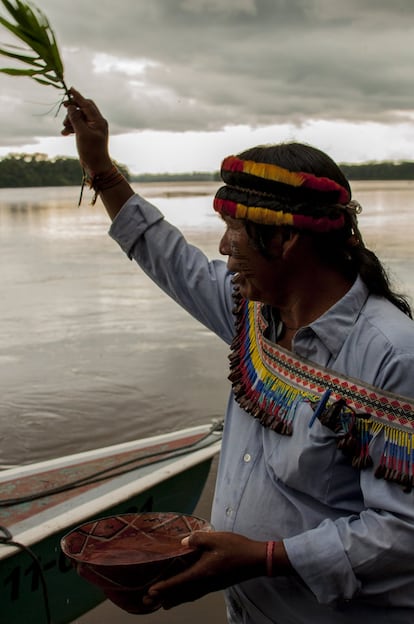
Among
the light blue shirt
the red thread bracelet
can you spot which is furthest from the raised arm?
the red thread bracelet

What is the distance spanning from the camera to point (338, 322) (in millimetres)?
1731

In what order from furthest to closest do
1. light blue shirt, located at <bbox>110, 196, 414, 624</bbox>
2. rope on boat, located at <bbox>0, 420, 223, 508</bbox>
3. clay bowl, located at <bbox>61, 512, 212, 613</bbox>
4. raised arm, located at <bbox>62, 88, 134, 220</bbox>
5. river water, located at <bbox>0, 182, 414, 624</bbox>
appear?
river water, located at <bbox>0, 182, 414, 624</bbox> → rope on boat, located at <bbox>0, 420, 223, 508</bbox> → raised arm, located at <bbox>62, 88, 134, 220</bbox> → clay bowl, located at <bbox>61, 512, 212, 613</bbox> → light blue shirt, located at <bbox>110, 196, 414, 624</bbox>

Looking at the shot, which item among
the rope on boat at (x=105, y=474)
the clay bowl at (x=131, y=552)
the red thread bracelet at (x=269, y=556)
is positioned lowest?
the rope on boat at (x=105, y=474)

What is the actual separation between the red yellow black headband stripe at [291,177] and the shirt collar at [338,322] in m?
0.23

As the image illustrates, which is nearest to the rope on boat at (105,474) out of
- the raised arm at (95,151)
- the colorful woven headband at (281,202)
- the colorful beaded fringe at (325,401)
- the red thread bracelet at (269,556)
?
the raised arm at (95,151)

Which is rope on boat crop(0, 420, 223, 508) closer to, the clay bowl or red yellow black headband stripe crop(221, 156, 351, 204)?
the clay bowl

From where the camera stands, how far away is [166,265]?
225 cm

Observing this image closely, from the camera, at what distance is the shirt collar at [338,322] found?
5.66 ft

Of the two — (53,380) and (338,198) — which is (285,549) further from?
(53,380)

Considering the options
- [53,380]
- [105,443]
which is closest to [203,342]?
[53,380]

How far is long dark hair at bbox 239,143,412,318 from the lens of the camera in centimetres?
174

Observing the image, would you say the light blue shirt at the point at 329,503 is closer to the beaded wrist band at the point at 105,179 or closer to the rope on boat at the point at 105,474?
the beaded wrist band at the point at 105,179

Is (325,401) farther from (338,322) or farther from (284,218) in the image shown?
(284,218)

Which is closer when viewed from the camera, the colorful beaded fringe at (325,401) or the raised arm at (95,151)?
the colorful beaded fringe at (325,401)
